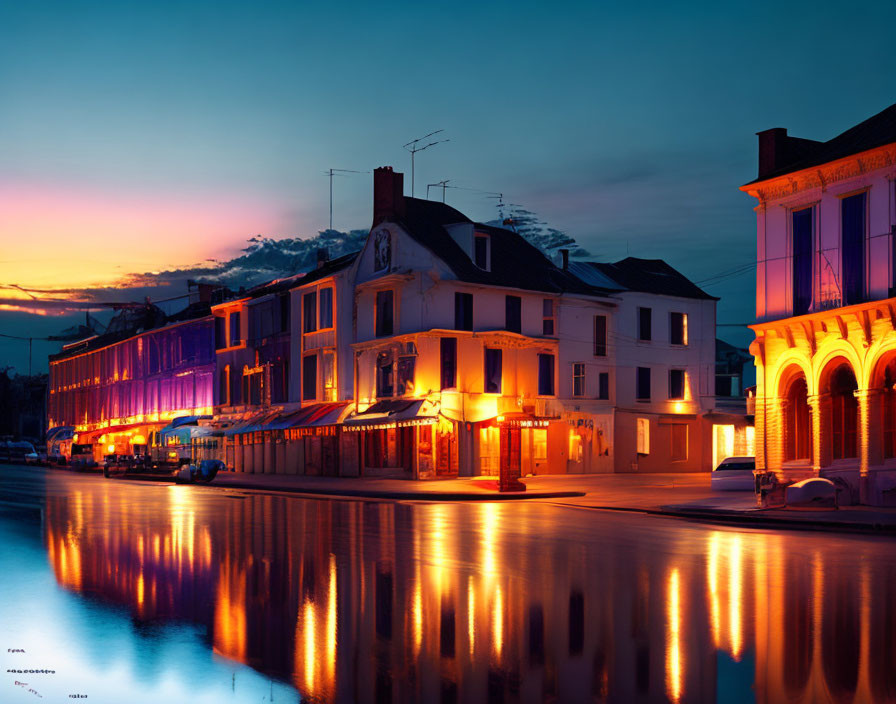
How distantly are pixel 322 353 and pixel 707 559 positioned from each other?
1601 inches

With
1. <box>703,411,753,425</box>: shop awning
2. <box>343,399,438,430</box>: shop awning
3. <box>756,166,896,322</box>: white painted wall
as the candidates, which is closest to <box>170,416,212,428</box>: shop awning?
<box>343,399,438,430</box>: shop awning

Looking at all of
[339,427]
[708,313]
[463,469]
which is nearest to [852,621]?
[463,469]

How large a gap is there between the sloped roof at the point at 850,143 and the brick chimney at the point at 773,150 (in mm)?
364

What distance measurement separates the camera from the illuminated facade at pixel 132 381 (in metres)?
71.2

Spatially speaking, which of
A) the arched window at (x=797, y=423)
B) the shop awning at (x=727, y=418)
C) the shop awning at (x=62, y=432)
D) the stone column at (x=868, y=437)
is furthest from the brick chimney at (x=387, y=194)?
the shop awning at (x=62, y=432)

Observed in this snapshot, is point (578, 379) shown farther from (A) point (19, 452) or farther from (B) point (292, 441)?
(A) point (19, 452)

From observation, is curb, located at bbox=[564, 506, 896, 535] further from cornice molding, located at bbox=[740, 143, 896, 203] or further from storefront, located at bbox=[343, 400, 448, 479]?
storefront, located at bbox=[343, 400, 448, 479]

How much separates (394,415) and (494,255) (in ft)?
34.7

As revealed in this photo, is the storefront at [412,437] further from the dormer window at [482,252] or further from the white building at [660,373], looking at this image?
the white building at [660,373]

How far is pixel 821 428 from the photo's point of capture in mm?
30219

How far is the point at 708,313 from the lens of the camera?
59438 mm

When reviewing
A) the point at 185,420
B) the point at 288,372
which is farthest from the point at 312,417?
the point at 185,420

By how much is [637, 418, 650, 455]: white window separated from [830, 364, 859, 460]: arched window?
2597 centimetres

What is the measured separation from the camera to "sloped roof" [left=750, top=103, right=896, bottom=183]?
92.8 feet
